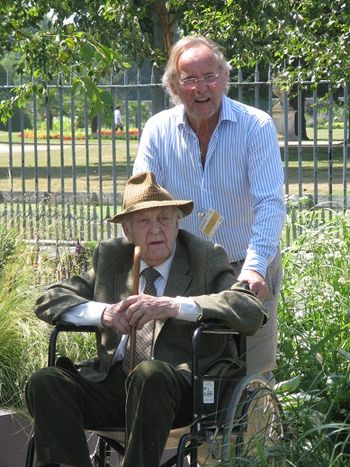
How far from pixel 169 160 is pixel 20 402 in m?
1.65

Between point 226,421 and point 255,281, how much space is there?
586 mm

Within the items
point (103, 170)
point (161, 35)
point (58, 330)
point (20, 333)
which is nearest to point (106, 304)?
point (58, 330)

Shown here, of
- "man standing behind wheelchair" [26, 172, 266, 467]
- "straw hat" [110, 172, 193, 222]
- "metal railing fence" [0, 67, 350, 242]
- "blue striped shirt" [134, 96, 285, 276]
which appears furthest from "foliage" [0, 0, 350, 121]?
"man standing behind wheelchair" [26, 172, 266, 467]

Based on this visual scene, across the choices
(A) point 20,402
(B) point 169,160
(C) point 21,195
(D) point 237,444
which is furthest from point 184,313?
(C) point 21,195

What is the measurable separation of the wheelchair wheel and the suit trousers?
303mm

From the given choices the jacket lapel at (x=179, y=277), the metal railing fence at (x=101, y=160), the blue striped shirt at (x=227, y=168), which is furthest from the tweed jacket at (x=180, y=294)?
the metal railing fence at (x=101, y=160)

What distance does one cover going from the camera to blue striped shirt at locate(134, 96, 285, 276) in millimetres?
4848

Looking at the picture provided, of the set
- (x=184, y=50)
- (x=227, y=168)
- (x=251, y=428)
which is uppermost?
(x=184, y=50)

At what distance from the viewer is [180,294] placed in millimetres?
4613

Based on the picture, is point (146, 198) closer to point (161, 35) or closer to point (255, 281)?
point (255, 281)

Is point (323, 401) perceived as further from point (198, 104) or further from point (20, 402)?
point (20, 402)

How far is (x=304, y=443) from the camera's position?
4.22m

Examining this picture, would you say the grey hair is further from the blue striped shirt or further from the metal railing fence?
the metal railing fence

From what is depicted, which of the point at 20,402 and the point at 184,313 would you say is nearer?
the point at 184,313
